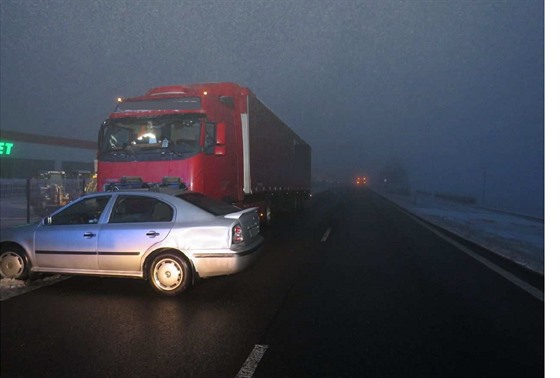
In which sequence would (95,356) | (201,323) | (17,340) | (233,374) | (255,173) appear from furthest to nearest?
(255,173) → (201,323) → (17,340) → (95,356) → (233,374)

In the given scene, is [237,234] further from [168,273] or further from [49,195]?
[49,195]

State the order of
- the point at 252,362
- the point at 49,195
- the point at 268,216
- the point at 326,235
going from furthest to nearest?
the point at 49,195
the point at 268,216
the point at 326,235
the point at 252,362

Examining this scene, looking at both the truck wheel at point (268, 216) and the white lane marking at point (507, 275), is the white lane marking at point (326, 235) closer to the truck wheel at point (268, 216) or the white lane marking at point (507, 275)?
the truck wheel at point (268, 216)

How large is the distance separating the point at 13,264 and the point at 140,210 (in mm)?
2188

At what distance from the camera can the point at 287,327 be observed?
14.4 feet

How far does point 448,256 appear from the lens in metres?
8.91

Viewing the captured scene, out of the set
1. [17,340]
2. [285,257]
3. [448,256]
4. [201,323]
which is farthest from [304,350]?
[448,256]

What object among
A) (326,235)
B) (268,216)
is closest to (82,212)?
(326,235)

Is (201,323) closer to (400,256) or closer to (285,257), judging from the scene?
(285,257)

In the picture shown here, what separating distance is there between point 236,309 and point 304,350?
1443mm

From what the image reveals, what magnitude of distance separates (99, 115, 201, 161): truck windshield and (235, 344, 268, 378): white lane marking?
4.94 meters

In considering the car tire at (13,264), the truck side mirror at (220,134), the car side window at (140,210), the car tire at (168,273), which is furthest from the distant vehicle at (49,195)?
the car tire at (168,273)

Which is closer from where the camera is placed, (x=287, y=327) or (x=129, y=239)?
(x=287, y=327)

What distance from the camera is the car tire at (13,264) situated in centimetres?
584
